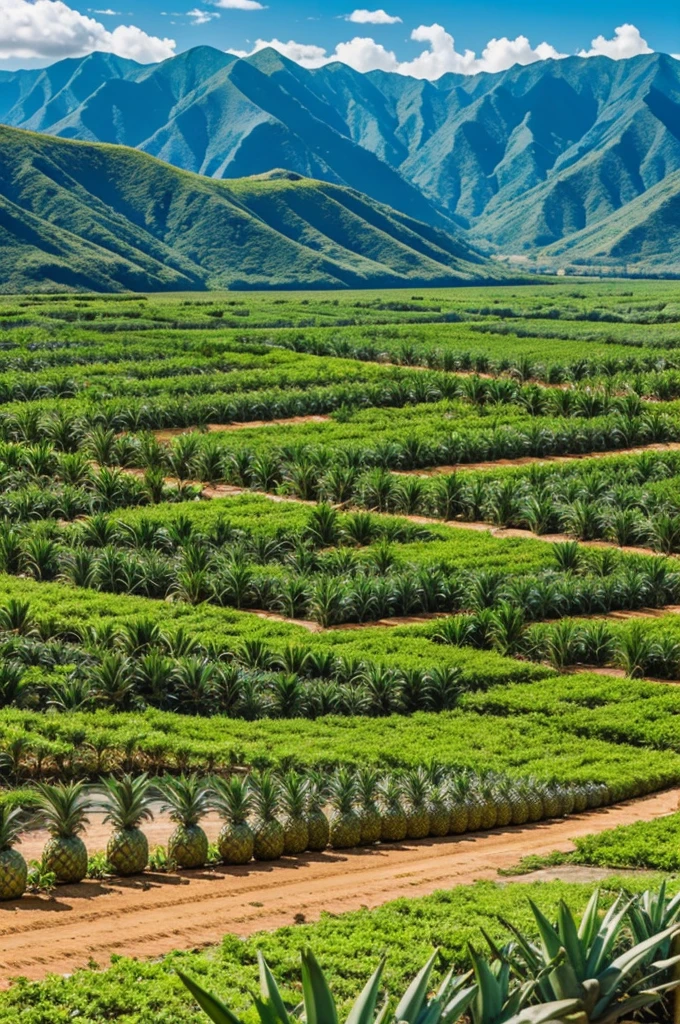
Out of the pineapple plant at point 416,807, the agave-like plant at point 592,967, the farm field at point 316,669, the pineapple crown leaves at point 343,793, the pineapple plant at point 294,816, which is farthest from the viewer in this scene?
the pineapple plant at point 416,807

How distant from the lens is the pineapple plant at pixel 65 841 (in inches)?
409

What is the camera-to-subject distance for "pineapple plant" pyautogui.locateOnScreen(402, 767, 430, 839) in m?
12.9

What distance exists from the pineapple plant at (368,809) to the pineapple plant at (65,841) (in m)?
2.88

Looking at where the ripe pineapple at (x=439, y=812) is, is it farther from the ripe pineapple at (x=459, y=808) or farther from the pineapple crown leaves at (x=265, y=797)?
the pineapple crown leaves at (x=265, y=797)

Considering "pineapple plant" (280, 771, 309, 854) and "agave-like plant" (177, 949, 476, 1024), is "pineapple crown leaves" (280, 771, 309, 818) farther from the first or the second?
"agave-like plant" (177, 949, 476, 1024)

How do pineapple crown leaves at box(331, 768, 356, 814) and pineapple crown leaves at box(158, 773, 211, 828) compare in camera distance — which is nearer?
pineapple crown leaves at box(158, 773, 211, 828)

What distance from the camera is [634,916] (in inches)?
312

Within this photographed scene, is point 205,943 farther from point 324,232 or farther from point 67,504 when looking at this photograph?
point 324,232

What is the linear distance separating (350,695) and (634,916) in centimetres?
960

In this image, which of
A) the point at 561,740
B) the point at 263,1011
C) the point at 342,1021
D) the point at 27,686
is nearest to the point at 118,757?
the point at 27,686

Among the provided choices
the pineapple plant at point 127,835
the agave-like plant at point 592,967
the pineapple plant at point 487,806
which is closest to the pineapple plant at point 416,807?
the pineapple plant at point 487,806

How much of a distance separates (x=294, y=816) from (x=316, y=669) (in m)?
6.61

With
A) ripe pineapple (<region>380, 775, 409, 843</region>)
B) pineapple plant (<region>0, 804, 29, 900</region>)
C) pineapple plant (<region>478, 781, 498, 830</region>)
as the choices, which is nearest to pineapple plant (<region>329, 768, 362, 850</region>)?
ripe pineapple (<region>380, 775, 409, 843</region>)

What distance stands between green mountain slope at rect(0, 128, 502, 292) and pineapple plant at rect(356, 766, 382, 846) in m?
136
